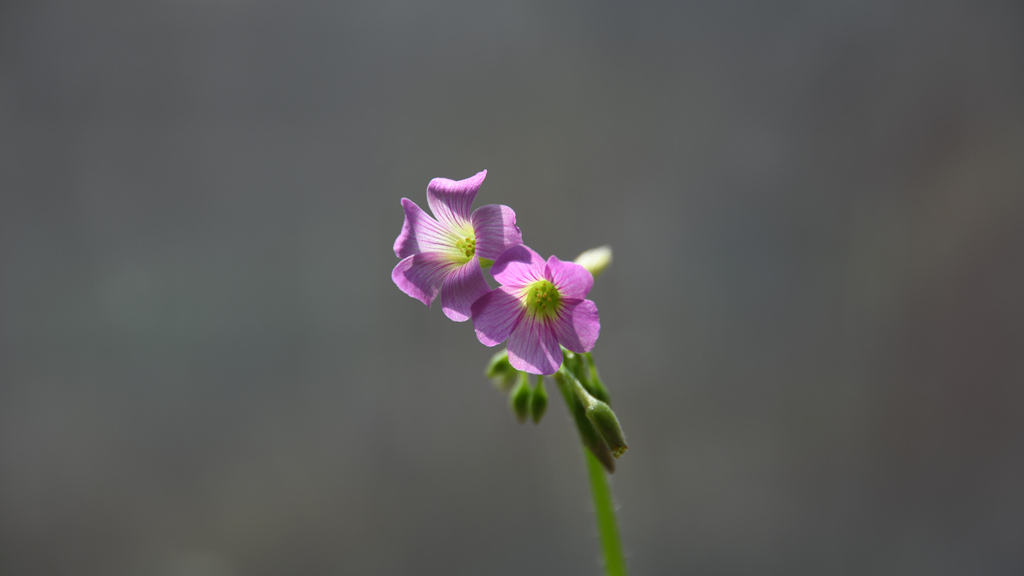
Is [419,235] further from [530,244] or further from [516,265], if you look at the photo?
[530,244]

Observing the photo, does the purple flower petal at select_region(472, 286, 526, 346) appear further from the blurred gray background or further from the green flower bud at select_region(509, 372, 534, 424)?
the blurred gray background

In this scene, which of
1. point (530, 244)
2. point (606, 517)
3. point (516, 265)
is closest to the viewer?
point (516, 265)

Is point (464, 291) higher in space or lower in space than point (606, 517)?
higher

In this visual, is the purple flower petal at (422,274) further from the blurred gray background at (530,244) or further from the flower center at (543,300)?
the blurred gray background at (530,244)

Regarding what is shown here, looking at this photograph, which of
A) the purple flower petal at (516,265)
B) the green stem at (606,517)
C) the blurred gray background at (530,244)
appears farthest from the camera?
the blurred gray background at (530,244)

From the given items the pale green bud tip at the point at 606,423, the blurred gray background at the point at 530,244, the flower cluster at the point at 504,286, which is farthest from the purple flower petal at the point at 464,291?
the blurred gray background at the point at 530,244

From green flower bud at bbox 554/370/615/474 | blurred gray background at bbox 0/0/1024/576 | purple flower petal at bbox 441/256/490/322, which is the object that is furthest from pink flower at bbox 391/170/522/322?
blurred gray background at bbox 0/0/1024/576

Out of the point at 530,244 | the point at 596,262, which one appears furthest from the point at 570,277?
the point at 530,244
